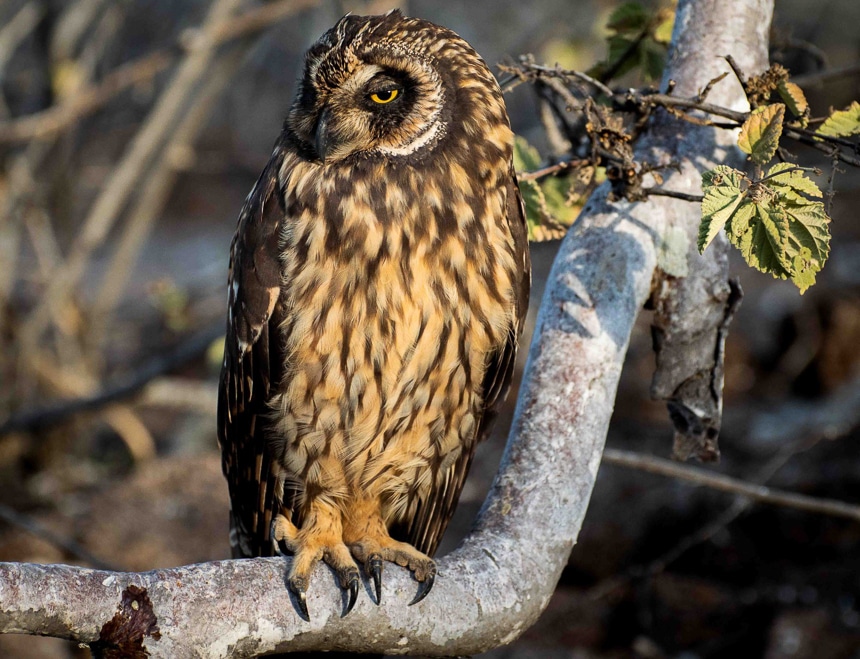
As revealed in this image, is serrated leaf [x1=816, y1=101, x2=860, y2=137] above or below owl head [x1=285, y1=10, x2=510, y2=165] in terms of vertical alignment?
below

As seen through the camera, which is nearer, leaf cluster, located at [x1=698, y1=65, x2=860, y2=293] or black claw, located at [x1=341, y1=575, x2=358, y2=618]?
leaf cluster, located at [x1=698, y1=65, x2=860, y2=293]

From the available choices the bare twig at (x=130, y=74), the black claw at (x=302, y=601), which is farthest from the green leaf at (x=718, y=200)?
the bare twig at (x=130, y=74)

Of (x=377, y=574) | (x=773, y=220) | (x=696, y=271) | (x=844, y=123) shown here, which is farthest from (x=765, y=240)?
(x=377, y=574)

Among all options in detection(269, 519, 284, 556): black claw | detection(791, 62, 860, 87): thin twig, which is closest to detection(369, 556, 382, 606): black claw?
detection(269, 519, 284, 556): black claw

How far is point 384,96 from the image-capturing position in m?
2.33

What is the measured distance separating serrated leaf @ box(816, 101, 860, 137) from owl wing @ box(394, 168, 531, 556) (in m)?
0.80

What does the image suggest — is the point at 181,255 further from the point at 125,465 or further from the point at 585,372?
the point at 585,372

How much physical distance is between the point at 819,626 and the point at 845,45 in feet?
23.6

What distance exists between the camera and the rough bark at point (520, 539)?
1.62m

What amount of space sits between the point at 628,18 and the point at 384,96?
0.86 m

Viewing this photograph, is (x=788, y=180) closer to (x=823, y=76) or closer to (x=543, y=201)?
(x=543, y=201)

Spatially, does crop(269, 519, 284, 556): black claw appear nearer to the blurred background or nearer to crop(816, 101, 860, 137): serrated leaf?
the blurred background

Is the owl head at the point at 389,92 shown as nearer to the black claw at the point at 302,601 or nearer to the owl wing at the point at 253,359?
the owl wing at the point at 253,359

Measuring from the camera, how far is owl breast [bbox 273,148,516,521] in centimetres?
233
